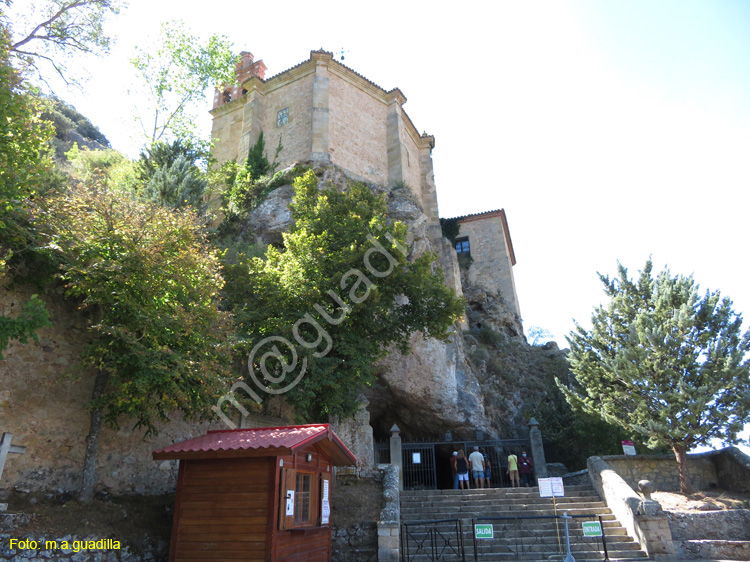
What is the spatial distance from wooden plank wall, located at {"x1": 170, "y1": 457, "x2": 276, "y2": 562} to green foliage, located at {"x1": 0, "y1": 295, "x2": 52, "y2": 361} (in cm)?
362

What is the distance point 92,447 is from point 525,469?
1300 cm

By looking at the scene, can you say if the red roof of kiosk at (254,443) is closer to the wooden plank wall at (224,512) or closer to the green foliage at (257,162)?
the wooden plank wall at (224,512)

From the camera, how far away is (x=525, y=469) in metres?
16.2

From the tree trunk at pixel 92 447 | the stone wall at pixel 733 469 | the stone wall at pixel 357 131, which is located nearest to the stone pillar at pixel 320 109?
the stone wall at pixel 357 131

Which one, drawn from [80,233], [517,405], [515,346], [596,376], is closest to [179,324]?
[80,233]

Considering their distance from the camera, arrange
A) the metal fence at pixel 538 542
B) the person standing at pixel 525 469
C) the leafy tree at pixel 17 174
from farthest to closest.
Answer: the person standing at pixel 525 469 < the metal fence at pixel 538 542 < the leafy tree at pixel 17 174

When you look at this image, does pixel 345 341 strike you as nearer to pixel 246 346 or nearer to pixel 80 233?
pixel 246 346

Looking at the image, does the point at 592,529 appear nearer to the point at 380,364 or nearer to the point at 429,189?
the point at 380,364

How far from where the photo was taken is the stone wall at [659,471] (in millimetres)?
14117

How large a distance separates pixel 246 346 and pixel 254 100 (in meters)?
19.1

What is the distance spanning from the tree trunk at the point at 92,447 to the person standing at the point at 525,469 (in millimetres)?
12790

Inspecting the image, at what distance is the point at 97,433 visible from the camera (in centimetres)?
938

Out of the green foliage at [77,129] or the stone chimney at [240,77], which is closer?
the stone chimney at [240,77]

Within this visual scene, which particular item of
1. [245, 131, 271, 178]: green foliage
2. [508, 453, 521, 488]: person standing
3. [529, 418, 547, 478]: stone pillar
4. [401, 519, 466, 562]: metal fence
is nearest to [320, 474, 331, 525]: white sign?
[401, 519, 466, 562]: metal fence
